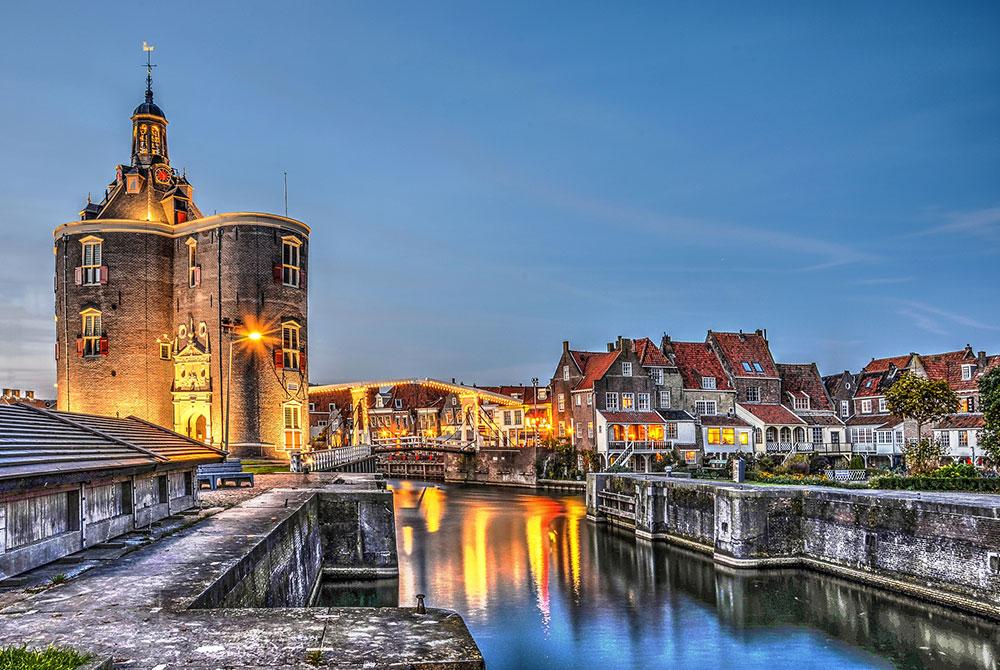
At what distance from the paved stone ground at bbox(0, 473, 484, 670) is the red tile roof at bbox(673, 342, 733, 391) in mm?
63639

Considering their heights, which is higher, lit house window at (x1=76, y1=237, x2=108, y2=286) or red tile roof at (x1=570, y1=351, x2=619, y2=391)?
lit house window at (x1=76, y1=237, x2=108, y2=286)

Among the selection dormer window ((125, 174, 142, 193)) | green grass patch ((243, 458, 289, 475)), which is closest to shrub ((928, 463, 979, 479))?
green grass patch ((243, 458, 289, 475))

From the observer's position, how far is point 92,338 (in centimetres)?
5666

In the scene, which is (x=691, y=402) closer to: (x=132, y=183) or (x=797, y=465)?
(x=797, y=465)

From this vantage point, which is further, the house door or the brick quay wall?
the house door

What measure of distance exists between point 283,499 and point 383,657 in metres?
19.6

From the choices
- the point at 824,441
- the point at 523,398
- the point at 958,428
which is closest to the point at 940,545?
the point at 958,428

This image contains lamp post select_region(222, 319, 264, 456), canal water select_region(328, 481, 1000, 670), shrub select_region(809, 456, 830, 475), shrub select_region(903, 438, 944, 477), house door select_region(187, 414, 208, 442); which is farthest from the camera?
shrub select_region(809, 456, 830, 475)

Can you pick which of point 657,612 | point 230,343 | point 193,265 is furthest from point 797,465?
point 193,265

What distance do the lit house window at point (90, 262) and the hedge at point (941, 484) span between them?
50684 mm

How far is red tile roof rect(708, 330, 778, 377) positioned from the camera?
7569 cm

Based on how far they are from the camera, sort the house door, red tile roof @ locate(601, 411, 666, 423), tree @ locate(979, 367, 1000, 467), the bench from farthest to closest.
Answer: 1. red tile roof @ locate(601, 411, 666, 423)
2. the house door
3. tree @ locate(979, 367, 1000, 467)
4. the bench

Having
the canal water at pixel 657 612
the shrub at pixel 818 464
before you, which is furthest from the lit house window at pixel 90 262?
the shrub at pixel 818 464

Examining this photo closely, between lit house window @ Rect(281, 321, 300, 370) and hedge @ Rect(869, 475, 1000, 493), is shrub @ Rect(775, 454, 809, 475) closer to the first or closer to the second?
hedge @ Rect(869, 475, 1000, 493)
